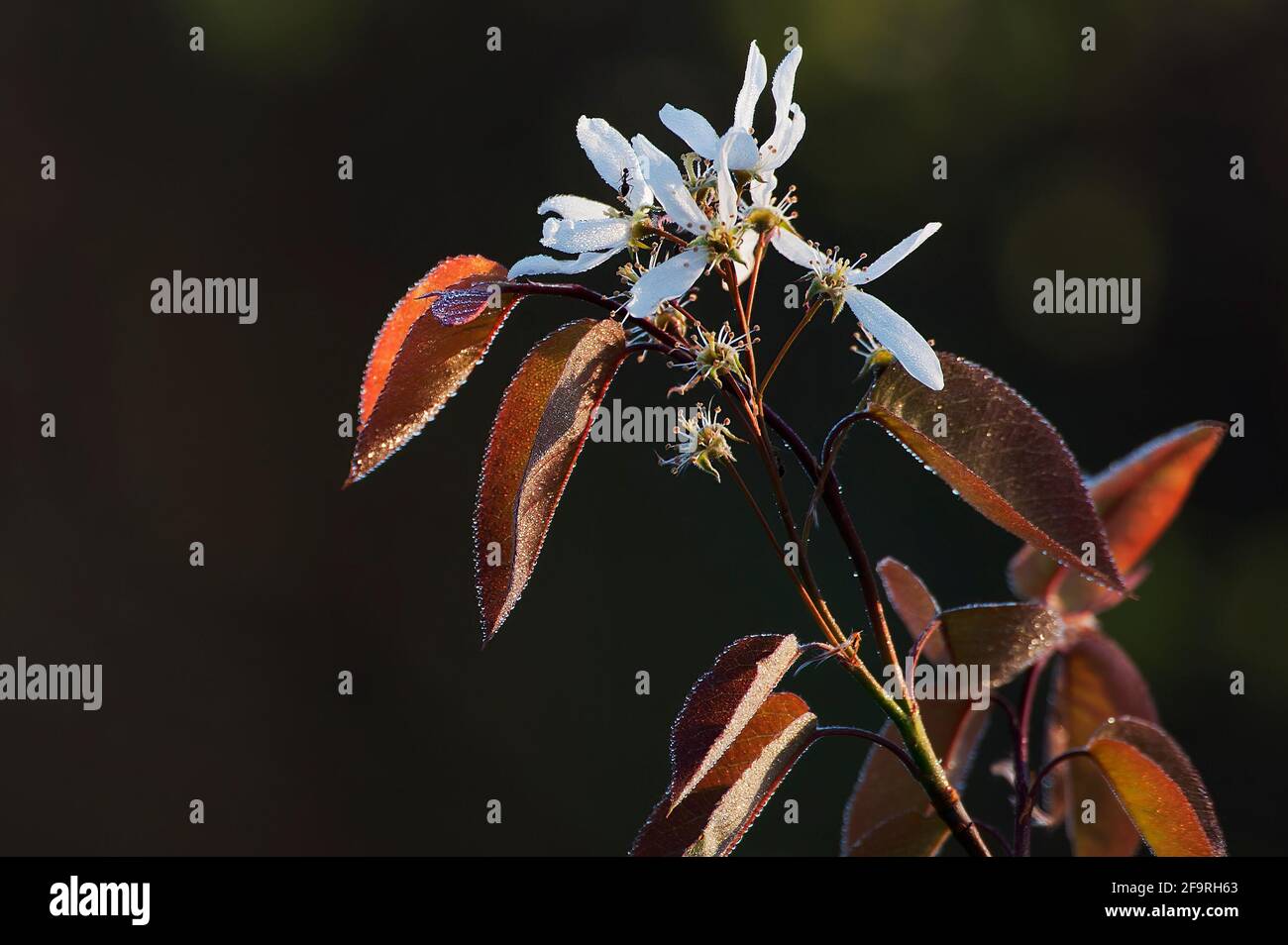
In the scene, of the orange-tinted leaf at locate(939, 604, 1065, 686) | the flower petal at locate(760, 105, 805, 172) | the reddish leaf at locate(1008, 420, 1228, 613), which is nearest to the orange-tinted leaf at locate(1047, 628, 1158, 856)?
the reddish leaf at locate(1008, 420, 1228, 613)

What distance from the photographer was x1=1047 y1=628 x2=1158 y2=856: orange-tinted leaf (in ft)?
2.43

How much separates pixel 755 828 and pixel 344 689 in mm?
929

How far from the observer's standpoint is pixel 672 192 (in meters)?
0.50

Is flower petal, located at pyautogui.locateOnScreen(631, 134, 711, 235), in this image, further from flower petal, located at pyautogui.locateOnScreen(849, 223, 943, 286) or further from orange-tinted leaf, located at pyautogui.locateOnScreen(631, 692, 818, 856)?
orange-tinted leaf, located at pyautogui.locateOnScreen(631, 692, 818, 856)

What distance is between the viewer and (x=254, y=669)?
2.76m

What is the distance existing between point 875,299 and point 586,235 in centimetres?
13

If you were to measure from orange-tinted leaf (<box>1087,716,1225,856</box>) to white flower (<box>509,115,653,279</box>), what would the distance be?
1.08 feet

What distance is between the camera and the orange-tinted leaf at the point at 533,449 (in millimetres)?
482

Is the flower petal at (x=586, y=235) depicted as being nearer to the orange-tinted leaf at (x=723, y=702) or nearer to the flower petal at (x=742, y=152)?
the flower petal at (x=742, y=152)

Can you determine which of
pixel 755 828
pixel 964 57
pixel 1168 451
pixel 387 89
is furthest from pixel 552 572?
pixel 1168 451

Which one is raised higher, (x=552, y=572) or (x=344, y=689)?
(x=552, y=572)

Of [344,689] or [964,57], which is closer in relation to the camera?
[344,689]
